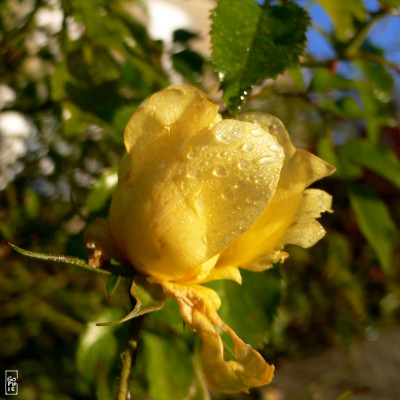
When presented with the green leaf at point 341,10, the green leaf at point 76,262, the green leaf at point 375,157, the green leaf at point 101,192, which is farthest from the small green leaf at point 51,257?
the green leaf at point 375,157

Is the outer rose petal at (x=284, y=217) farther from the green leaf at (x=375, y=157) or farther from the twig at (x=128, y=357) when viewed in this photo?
the green leaf at (x=375, y=157)

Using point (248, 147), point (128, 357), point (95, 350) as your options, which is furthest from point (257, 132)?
point (95, 350)

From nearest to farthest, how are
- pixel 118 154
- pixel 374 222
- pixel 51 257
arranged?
1. pixel 51 257
2. pixel 374 222
3. pixel 118 154

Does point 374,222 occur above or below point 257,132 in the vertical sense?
below

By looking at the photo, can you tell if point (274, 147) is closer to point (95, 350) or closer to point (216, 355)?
point (216, 355)

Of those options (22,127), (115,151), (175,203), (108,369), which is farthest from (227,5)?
(22,127)

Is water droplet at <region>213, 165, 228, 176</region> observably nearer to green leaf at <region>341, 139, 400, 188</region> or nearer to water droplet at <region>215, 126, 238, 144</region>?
water droplet at <region>215, 126, 238, 144</region>
